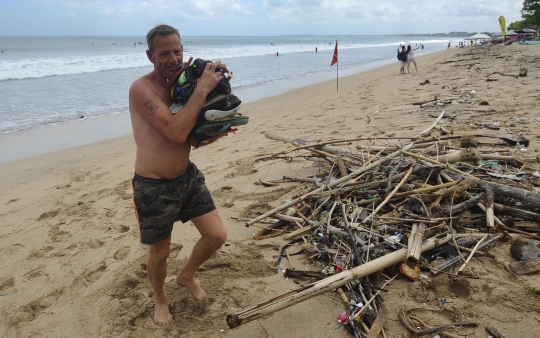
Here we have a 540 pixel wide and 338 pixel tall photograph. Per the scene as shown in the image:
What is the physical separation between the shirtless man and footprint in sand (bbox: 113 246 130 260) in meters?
1.05

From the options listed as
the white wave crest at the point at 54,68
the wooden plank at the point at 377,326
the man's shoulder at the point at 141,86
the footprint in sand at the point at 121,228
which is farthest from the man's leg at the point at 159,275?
the white wave crest at the point at 54,68

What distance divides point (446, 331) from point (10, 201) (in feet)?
18.6

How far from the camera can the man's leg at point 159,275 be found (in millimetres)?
2508

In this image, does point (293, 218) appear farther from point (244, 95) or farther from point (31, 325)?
point (244, 95)

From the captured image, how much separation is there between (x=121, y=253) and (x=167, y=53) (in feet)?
7.17

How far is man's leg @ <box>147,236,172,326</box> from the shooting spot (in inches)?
98.7

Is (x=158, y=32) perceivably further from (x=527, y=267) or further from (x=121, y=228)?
(x=527, y=267)

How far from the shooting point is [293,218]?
11.5 feet

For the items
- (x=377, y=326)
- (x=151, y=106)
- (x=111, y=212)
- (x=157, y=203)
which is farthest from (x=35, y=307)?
(x=377, y=326)

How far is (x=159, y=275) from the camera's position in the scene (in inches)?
102

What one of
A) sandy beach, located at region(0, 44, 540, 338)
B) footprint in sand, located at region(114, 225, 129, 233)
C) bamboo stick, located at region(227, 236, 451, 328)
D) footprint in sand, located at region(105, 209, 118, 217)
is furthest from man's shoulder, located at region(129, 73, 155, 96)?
footprint in sand, located at region(105, 209, 118, 217)

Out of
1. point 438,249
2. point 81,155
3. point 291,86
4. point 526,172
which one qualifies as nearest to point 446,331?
point 438,249

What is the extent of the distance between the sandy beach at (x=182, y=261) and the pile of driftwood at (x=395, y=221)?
0.12 meters

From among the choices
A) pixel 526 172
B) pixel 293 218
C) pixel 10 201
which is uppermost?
pixel 526 172
